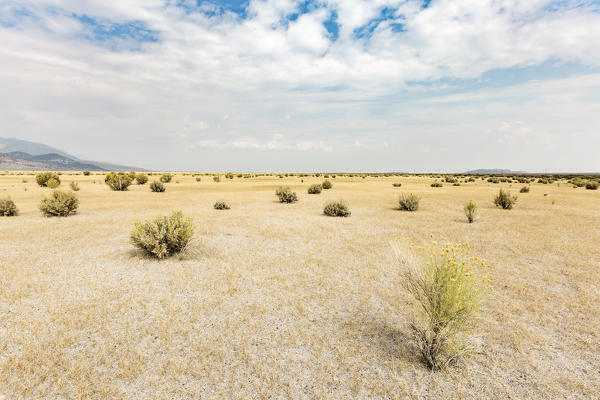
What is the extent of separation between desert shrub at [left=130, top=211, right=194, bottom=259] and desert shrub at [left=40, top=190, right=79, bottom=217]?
26.9 ft

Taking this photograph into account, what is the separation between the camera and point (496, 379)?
4.07m

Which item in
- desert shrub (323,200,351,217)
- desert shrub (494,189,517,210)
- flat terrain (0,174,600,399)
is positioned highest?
→ desert shrub (494,189,517,210)

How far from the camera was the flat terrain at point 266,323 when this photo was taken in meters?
3.94

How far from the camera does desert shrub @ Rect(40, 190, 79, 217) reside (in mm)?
13930

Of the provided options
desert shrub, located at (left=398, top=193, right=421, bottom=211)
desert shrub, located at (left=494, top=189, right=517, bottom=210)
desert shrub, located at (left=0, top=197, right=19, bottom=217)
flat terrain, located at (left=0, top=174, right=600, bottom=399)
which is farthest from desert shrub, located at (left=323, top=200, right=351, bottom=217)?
desert shrub, located at (left=0, top=197, right=19, bottom=217)

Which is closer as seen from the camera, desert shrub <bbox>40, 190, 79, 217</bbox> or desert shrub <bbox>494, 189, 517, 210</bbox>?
desert shrub <bbox>40, 190, 79, 217</bbox>

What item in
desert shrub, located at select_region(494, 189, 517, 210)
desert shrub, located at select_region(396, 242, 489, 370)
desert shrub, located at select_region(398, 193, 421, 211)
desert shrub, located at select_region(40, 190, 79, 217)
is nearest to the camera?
desert shrub, located at select_region(396, 242, 489, 370)

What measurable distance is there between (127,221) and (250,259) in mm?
8327

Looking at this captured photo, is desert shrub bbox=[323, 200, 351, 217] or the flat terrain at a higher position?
desert shrub bbox=[323, 200, 351, 217]

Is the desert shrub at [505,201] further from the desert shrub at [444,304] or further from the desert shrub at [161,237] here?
the desert shrub at [161,237]

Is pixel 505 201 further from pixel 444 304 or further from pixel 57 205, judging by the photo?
pixel 57 205

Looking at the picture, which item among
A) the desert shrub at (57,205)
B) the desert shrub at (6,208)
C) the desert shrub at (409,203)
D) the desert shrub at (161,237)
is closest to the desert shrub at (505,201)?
the desert shrub at (409,203)

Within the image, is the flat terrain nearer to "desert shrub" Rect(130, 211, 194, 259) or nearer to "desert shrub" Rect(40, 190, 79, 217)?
"desert shrub" Rect(130, 211, 194, 259)

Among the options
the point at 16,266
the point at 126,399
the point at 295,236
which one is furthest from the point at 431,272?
the point at 16,266
